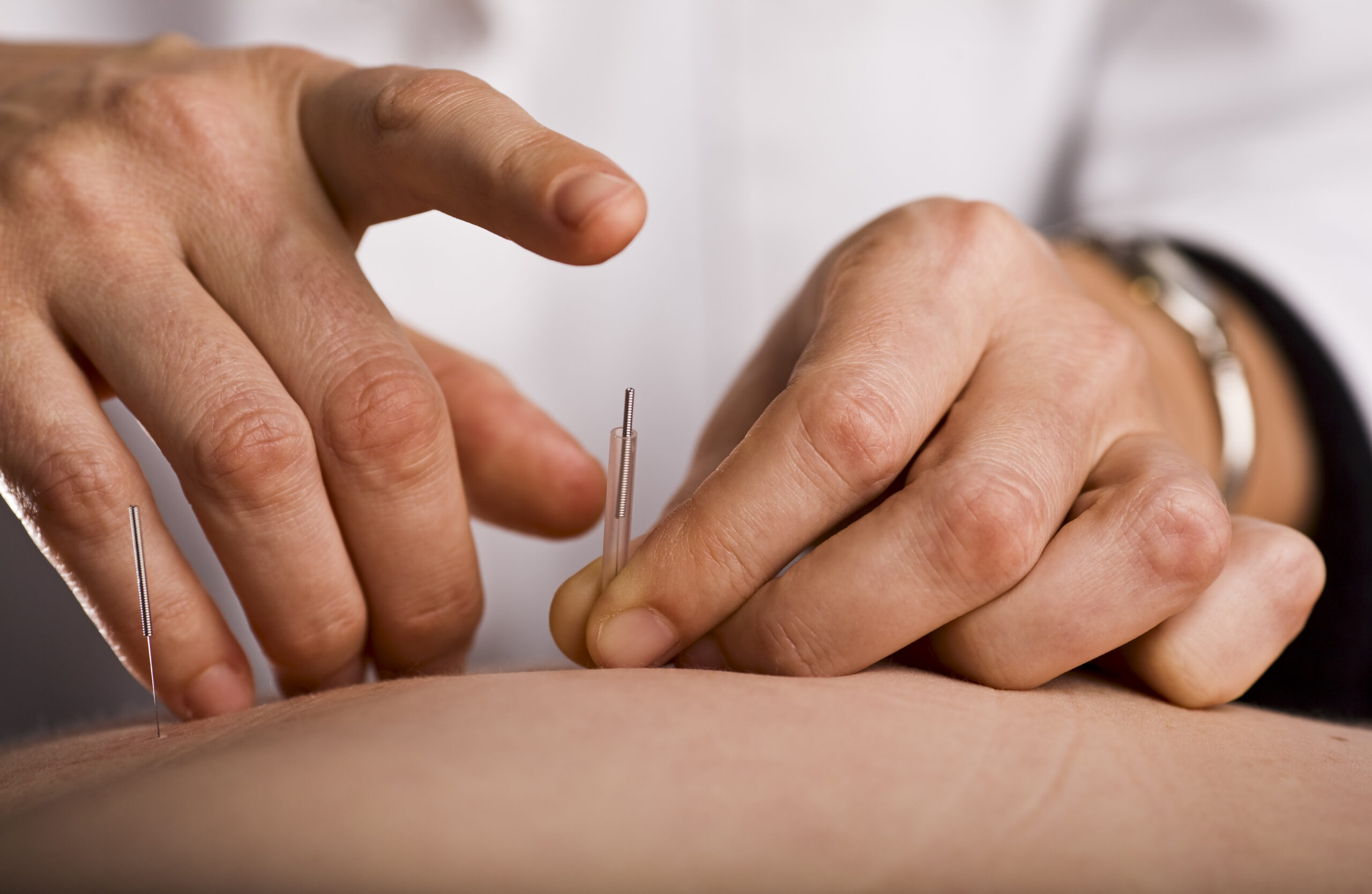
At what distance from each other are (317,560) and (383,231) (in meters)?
0.59

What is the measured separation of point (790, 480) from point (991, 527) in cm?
11

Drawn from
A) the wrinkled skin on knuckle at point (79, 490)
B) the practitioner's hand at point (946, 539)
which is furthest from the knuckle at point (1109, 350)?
the wrinkled skin on knuckle at point (79, 490)

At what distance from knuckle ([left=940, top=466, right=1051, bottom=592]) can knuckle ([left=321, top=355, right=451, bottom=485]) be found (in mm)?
310

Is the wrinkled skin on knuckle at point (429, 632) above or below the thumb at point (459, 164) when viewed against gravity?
below

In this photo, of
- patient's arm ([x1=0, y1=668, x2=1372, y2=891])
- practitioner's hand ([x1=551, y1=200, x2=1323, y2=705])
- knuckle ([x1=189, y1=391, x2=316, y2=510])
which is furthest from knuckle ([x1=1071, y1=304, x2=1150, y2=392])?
knuckle ([x1=189, y1=391, x2=316, y2=510])

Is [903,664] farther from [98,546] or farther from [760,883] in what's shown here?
[98,546]

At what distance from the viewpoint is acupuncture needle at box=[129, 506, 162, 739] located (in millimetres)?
569

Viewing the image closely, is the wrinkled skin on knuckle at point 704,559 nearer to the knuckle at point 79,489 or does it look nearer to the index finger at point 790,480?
the index finger at point 790,480

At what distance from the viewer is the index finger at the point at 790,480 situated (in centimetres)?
53

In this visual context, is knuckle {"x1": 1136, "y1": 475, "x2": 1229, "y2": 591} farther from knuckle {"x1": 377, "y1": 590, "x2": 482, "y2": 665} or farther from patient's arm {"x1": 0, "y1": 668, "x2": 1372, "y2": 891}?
knuckle {"x1": 377, "y1": 590, "x2": 482, "y2": 665}

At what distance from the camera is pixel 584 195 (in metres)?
0.47

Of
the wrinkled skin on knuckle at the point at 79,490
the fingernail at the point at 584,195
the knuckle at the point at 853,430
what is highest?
the fingernail at the point at 584,195

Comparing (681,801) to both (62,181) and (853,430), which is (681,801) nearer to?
(853,430)

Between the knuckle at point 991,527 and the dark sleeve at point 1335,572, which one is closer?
the knuckle at point 991,527
